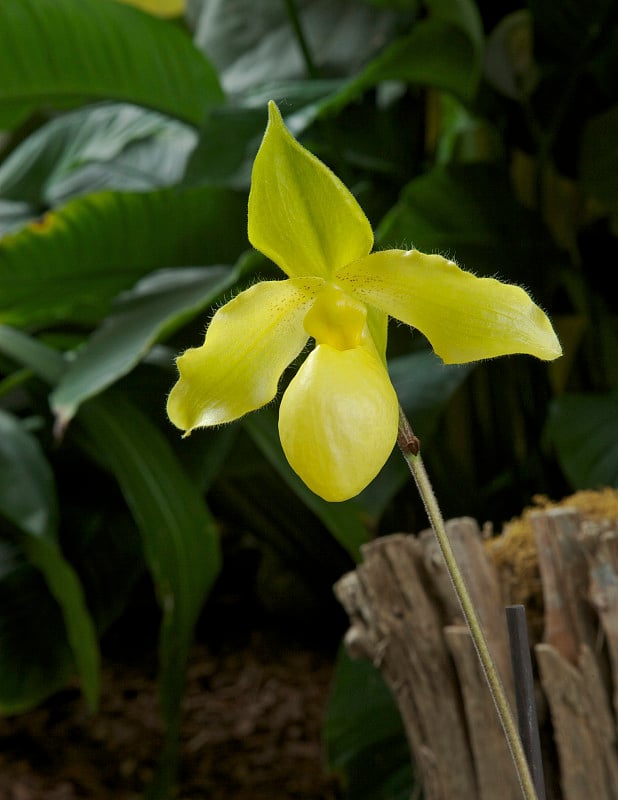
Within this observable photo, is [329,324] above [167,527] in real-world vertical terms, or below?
above

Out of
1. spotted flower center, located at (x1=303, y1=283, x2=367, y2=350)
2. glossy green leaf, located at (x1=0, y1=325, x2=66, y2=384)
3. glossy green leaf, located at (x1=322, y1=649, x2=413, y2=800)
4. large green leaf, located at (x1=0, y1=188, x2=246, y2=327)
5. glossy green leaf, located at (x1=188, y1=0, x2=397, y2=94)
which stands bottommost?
glossy green leaf, located at (x1=322, y1=649, x2=413, y2=800)

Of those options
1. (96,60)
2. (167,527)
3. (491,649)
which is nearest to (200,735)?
(167,527)

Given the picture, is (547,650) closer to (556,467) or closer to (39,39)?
(556,467)

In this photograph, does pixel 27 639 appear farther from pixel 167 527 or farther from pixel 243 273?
pixel 243 273

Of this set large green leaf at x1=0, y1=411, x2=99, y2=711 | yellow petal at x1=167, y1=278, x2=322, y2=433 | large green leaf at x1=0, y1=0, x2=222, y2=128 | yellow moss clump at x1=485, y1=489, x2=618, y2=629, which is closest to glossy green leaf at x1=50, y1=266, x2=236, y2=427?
large green leaf at x1=0, y1=411, x2=99, y2=711

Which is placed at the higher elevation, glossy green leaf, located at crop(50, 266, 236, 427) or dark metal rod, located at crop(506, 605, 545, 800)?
glossy green leaf, located at crop(50, 266, 236, 427)

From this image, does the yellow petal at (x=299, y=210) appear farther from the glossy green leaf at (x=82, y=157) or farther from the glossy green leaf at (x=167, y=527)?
the glossy green leaf at (x=82, y=157)

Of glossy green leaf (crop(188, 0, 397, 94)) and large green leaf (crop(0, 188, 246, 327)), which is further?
glossy green leaf (crop(188, 0, 397, 94))

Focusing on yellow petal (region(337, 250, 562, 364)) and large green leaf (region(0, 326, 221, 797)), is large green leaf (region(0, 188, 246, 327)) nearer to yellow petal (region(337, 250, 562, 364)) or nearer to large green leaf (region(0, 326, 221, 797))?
large green leaf (region(0, 326, 221, 797))
